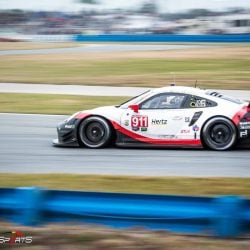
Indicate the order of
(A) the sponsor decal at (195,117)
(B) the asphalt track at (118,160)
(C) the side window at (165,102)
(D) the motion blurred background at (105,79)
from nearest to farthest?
1. (D) the motion blurred background at (105,79)
2. (B) the asphalt track at (118,160)
3. (A) the sponsor decal at (195,117)
4. (C) the side window at (165,102)

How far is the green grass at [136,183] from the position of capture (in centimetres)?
771

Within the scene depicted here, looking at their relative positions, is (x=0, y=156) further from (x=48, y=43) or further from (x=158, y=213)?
(x=48, y=43)

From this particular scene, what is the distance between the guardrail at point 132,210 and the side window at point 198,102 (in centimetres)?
552

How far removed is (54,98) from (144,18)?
1528 inches

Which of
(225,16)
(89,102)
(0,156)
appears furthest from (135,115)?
(225,16)

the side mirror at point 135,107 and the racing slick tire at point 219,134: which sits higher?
the side mirror at point 135,107

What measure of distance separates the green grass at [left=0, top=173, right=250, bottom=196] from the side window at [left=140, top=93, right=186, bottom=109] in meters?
2.80

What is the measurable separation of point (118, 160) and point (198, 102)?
196cm

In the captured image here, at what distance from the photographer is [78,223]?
5.82 meters

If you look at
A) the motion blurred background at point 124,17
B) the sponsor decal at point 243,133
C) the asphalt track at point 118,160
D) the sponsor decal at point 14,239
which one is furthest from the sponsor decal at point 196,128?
the motion blurred background at point 124,17

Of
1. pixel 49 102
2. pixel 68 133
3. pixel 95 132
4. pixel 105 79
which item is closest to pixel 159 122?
pixel 95 132

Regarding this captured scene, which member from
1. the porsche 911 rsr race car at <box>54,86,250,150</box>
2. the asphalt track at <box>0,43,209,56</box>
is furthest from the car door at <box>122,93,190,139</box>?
the asphalt track at <box>0,43,209,56</box>

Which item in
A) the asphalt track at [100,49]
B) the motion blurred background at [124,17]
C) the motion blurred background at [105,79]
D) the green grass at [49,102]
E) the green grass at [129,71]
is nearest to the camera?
the motion blurred background at [105,79]

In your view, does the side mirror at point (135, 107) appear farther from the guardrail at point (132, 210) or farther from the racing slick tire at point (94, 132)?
the guardrail at point (132, 210)
